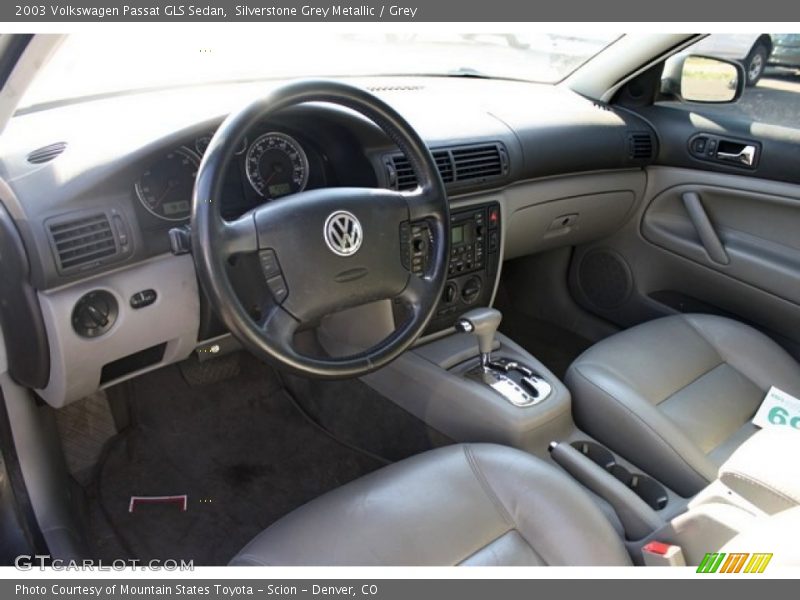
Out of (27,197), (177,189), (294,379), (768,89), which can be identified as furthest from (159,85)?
(768,89)

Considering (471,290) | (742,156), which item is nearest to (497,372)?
(471,290)

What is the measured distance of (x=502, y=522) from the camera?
1.34m

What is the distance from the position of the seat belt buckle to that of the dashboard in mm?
919

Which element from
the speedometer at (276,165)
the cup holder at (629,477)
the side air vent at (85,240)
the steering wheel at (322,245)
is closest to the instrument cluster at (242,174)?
the speedometer at (276,165)

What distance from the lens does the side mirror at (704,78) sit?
2.40 metres

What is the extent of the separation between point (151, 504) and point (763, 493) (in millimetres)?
1616

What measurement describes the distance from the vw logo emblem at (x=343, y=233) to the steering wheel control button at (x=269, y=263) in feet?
0.37

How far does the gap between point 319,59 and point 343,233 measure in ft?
3.56

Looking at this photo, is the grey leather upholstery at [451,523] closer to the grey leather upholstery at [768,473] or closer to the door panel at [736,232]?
the grey leather upholstery at [768,473]

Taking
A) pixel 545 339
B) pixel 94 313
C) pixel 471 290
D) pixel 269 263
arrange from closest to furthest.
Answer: pixel 269 263 → pixel 94 313 → pixel 471 290 → pixel 545 339

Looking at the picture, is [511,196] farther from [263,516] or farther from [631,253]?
[263,516]

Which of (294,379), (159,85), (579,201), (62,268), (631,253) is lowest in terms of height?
(294,379)

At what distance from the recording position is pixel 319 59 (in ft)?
7.45

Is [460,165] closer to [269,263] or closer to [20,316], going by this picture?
[269,263]
